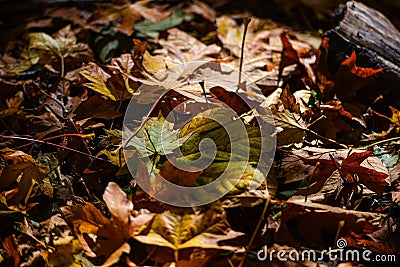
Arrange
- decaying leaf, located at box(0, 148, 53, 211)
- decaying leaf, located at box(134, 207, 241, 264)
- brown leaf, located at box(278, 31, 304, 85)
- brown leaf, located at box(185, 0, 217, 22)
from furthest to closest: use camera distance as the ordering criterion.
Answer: brown leaf, located at box(185, 0, 217, 22), brown leaf, located at box(278, 31, 304, 85), decaying leaf, located at box(0, 148, 53, 211), decaying leaf, located at box(134, 207, 241, 264)

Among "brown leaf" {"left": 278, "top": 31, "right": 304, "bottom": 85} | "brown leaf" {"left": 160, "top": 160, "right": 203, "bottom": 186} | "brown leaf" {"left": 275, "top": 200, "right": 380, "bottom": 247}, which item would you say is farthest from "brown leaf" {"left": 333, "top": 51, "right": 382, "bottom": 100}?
"brown leaf" {"left": 160, "top": 160, "right": 203, "bottom": 186}

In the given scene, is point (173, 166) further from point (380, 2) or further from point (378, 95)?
point (380, 2)

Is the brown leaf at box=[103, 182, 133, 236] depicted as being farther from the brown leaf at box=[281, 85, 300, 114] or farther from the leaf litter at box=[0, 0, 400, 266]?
the brown leaf at box=[281, 85, 300, 114]

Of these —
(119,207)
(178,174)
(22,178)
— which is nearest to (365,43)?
(178,174)

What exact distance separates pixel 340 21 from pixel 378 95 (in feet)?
0.90

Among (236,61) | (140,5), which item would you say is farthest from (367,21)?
(140,5)

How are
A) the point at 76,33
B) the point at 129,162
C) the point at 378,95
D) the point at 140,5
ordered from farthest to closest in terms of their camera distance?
the point at 140,5, the point at 76,33, the point at 378,95, the point at 129,162

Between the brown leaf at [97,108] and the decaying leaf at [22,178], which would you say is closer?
Answer: the decaying leaf at [22,178]

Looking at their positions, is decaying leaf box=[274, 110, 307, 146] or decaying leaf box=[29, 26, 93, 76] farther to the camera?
decaying leaf box=[29, 26, 93, 76]

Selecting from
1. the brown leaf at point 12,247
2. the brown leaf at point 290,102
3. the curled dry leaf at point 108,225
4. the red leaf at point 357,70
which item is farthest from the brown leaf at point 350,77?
the brown leaf at point 12,247

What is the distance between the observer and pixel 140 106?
1.21 metres

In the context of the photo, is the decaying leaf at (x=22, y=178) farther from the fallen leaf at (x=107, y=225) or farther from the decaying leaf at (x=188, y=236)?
the decaying leaf at (x=188, y=236)

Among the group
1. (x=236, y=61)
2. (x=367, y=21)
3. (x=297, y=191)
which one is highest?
(x=367, y=21)

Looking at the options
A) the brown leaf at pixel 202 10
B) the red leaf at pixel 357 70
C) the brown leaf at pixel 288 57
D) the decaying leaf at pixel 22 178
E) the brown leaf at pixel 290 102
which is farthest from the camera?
the brown leaf at pixel 202 10
